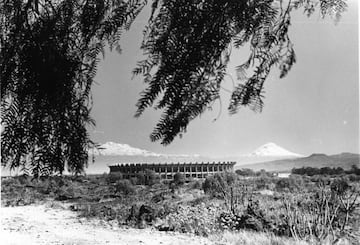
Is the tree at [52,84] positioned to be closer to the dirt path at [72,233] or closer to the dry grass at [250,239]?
the dry grass at [250,239]

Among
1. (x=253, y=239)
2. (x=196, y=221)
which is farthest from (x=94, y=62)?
(x=196, y=221)

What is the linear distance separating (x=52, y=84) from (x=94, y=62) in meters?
0.11

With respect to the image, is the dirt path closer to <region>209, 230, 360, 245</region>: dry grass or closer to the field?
the field

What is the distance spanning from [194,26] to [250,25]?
0.37 ft

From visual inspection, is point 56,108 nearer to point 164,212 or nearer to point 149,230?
point 149,230

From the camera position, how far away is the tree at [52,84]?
0.74 meters

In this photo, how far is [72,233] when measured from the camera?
730cm

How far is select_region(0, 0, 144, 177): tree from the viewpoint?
2.43 ft

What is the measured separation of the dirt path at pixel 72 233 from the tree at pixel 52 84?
5.13 m

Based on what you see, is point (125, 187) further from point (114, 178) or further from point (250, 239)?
point (250, 239)

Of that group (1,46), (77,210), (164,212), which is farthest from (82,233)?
(1,46)

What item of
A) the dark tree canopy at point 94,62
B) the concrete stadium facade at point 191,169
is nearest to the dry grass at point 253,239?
the dark tree canopy at point 94,62

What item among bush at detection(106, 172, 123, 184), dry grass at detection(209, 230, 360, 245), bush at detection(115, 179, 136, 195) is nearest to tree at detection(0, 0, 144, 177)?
dry grass at detection(209, 230, 360, 245)

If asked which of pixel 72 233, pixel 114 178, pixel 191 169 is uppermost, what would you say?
pixel 191 169
